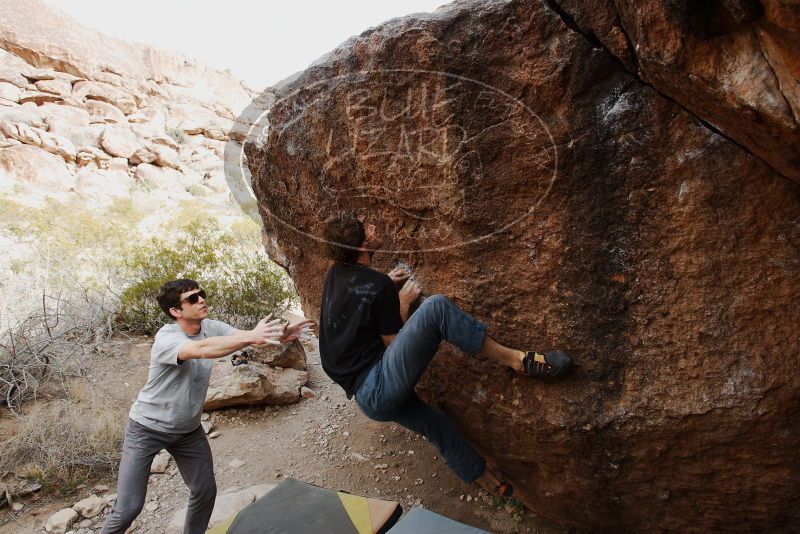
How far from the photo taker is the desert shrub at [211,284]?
5.95 meters

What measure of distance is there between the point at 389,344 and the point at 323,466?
181 centimetres

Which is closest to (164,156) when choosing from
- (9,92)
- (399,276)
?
(9,92)

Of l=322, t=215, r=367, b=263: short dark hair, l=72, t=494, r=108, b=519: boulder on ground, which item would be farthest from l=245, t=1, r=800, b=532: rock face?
l=72, t=494, r=108, b=519: boulder on ground

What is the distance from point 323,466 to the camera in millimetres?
3521

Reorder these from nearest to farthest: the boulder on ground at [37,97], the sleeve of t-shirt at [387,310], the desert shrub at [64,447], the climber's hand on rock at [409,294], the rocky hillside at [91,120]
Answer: the sleeve of t-shirt at [387,310]
the climber's hand on rock at [409,294]
the desert shrub at [64,447]
the rocky hillside at [91,120]
the boulder on ground at [37,97]

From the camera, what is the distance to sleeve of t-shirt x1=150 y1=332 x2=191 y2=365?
223cm

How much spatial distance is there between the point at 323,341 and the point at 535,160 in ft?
4.32

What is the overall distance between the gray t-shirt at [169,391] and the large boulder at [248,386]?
1.76 m

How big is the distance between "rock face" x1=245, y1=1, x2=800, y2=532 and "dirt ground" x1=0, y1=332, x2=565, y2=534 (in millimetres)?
619

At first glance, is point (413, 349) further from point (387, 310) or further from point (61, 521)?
point (61, 521)

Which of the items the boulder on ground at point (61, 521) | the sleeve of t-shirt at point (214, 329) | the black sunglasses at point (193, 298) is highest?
the black sunglasses at point (193, 298)

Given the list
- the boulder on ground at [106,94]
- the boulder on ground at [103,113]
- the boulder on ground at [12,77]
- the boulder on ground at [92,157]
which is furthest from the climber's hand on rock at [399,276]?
the boulder on ground at [106,94]

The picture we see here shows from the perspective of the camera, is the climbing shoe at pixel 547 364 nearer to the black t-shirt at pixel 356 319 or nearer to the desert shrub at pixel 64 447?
the black t-shirt at pixel 356 319

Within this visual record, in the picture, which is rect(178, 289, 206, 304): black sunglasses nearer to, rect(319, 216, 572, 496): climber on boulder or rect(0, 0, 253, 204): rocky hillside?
rect(319, 216, 572, 496): climber on boulder
